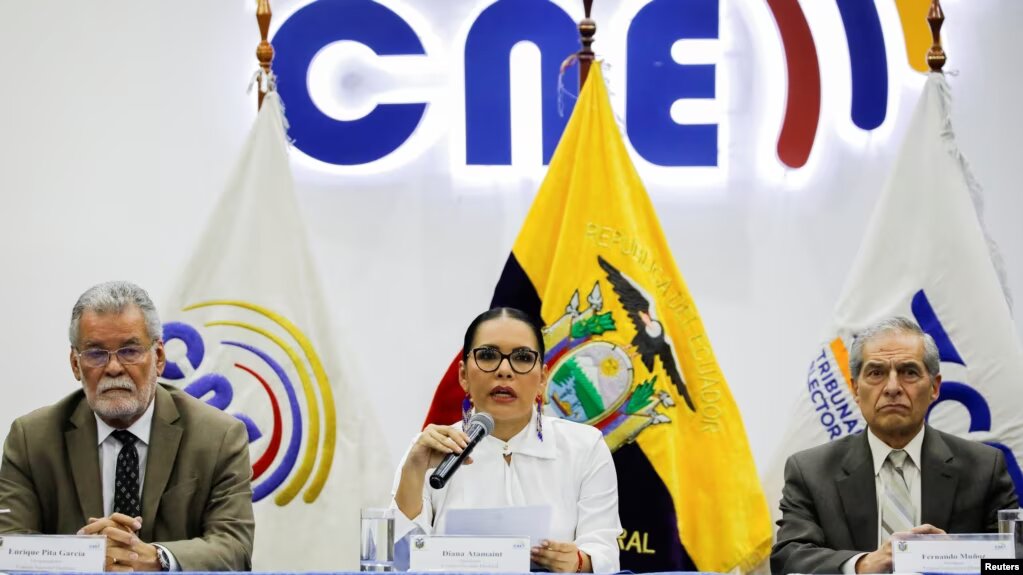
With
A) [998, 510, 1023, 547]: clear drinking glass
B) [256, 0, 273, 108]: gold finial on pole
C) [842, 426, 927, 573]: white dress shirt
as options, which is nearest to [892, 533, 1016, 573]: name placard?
[998, 510, 1023, 547]: clear drinking glass

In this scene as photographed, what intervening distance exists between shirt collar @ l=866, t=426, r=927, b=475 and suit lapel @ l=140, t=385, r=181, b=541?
1870 millimetres

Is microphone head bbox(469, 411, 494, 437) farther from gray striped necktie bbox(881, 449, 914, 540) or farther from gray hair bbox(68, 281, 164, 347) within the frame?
gray striped necktie bbox(881, 449, 914, 540)

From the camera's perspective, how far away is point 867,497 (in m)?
3.37

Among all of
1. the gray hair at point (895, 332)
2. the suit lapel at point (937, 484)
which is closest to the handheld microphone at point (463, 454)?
the gray hair at point (895, 332)

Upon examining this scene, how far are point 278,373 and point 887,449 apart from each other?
1.85 m

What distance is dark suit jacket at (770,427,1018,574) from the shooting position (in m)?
3.34

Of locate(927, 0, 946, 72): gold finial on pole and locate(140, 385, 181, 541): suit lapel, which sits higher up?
locate(927, 0, 946, 72): gold finial on pole

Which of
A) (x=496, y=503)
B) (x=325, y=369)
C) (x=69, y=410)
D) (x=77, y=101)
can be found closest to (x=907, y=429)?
(x=496, y=503)

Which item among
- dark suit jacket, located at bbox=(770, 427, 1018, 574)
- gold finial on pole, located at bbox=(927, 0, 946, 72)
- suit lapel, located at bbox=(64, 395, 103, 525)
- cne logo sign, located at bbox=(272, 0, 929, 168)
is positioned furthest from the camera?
cne logo sign, located at bbox=(272, 0, 929, 168)

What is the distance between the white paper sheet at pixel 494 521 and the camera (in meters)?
2.74

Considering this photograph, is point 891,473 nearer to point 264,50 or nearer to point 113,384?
point 113,384

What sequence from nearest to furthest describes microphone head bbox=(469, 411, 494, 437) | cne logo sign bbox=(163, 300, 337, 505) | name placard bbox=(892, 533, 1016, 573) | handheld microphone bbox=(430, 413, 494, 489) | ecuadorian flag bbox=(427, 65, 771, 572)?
name placard bbox=(892, 533, 1016, 573)
handheld microphone bbox=(430, 413, 494, 489)
microphone head bbox=(469, 411, 494, 437)
ecuadorian flag bbox=(427, 65, 771, 572)
cne logo sign bbox=(163, 300, 337, 505)

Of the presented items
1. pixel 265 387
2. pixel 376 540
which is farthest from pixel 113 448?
pixel 376 540

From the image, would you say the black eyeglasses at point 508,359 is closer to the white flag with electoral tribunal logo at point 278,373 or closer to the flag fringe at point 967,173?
the white flag with electoral tribunal logo at point 278,373
